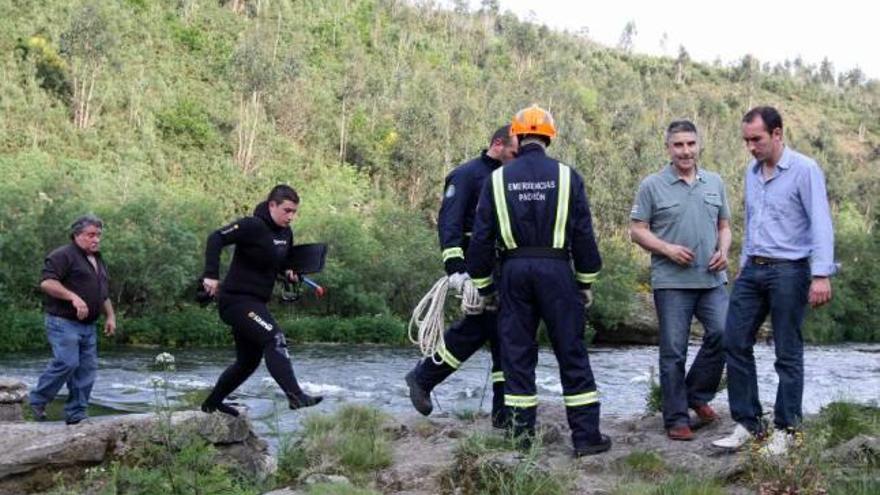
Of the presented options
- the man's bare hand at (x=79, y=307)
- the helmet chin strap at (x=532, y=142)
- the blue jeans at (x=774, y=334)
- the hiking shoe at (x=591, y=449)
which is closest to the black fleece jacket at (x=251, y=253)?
the man's bare hand at (x=79, y=307)

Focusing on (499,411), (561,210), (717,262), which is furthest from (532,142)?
(499,411)

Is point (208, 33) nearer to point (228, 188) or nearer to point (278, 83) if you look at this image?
point (278, 83)

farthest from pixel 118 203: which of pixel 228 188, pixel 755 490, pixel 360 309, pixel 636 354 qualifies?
pixel 755 490

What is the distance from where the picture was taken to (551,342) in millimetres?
6184

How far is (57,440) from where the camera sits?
6766 mm

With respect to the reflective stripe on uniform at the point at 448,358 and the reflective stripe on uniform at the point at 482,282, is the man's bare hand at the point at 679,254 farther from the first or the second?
the reflective stripe on uniform at the point at 448,358

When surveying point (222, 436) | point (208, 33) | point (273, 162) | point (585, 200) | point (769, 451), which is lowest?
point (222, 436)

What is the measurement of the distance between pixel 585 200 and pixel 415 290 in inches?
1673

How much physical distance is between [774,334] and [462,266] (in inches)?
85.5

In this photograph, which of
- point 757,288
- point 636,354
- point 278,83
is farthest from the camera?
point 278,83

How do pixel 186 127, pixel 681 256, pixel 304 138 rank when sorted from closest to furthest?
1. pixel 681 256
2. pixel 186 127
3. pixel 304 138

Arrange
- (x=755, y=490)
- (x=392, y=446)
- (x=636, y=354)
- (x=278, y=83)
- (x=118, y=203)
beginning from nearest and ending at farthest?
1. (x=755, y=490)
2. (x=392, y=446)
3. (x=636, y=354)
4. (x=118, y=203)
5. (x=278, y=83)

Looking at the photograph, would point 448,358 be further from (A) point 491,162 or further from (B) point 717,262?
(B) point 717,262

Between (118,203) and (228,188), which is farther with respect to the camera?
(228,188)
